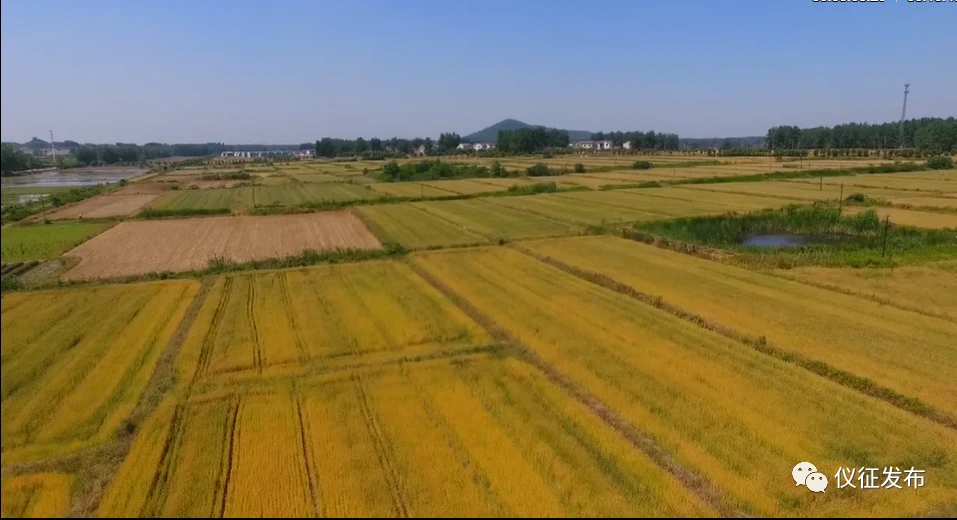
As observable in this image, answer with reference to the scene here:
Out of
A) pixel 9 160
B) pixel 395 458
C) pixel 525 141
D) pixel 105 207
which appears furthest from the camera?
pixel 525 141

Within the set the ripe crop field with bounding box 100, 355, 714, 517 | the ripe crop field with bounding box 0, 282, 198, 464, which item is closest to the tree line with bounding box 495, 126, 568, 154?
the ripe crop field with bounding box 0, 282, 198, 464

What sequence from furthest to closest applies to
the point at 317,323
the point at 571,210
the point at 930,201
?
the point at 571,210
the point at 930,201
the point at 317,323

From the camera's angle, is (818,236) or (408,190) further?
(408,190)

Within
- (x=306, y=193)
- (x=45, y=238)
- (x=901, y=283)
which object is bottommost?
(x=901, y=283)

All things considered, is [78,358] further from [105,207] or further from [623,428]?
[105,207]

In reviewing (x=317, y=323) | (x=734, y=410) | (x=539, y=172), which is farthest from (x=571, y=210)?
(x=539, y=172)

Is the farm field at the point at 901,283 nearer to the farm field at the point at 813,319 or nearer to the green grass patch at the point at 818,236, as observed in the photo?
the farm field at the point at 813,319

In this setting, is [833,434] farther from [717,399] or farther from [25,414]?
[25,414]

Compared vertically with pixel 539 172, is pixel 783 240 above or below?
below
